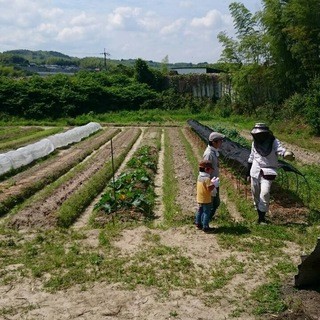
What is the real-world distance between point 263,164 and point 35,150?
1029 centimetres

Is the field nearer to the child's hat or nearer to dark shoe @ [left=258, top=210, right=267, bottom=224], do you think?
dark shoe @ [left=258, top=210, right=267, bottom=224]

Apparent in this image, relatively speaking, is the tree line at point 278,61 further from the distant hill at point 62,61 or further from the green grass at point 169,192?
the distant hill at point 62,61

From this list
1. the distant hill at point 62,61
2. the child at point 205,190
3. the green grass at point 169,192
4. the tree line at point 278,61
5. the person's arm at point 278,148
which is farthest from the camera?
the distant hill at point 62,61

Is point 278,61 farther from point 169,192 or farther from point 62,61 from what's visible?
point 62,61

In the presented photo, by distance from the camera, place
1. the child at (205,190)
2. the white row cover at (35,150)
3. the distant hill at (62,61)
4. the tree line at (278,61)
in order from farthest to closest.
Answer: the distant hill at (62,61)
the tree line at (278,61)
the white row cover at (35,150)
the child at (205,190)

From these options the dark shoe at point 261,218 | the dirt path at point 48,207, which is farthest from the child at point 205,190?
the dirt path at point 48,207

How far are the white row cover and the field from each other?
267 centimetres

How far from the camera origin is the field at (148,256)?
14.6 feet

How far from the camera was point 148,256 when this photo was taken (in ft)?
18.9

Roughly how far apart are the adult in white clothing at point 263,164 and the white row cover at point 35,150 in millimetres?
7800

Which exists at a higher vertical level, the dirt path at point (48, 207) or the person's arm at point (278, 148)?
the person's arm at point (278, 148)

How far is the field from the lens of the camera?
4449 mm

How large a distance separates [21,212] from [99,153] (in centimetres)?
820

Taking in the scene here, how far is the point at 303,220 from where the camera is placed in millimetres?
7297
